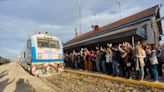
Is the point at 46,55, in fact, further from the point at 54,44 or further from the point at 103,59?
the point at 103,59

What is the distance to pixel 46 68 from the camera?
1430 centimetres

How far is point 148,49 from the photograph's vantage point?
27.1 feet

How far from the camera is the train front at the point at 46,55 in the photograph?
13891 millimetres

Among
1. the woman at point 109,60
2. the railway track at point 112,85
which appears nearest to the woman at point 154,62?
the railway track at point 112,85

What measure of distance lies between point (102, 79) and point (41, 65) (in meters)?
6.20

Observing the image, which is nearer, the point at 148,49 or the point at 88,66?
the point at 148,49

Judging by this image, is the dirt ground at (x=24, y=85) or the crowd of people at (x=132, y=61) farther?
the dirt ground at (x=24, y=85)

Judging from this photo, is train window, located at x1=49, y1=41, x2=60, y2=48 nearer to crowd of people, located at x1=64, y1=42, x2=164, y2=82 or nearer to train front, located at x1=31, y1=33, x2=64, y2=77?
train front, located at x1=31, y1=33, x2=64, y2=77

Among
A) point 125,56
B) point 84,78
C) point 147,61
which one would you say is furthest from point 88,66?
point 147,61

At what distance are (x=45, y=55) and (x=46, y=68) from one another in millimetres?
993

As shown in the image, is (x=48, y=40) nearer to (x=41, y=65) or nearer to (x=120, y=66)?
(x=41, y=65)

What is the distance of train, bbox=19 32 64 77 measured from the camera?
45.5 ft

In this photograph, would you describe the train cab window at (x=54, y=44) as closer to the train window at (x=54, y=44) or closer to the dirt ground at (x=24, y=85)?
the train window at (x=54, y=44)

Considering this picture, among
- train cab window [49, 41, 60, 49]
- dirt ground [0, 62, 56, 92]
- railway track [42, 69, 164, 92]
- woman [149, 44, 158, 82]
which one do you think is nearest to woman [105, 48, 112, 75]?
railway track [42, 69, 164, 92]
